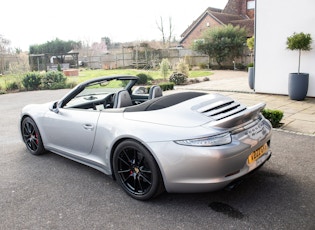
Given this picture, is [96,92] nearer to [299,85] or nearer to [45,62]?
[299,85]

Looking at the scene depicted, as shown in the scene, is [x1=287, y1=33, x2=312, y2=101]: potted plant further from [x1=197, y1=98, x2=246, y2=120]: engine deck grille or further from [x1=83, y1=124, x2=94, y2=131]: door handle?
[x1=83, y1=124, x2=94, y2=131]: door handle

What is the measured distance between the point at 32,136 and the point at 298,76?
698 centimetres

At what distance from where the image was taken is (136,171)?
9.27 feet

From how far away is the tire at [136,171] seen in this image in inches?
104

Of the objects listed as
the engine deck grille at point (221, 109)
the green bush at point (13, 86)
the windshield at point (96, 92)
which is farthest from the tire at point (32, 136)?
the green bush at point (13, 86)

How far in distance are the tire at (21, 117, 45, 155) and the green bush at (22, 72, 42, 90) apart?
36.5 feet

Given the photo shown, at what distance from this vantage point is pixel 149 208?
269 centimetres

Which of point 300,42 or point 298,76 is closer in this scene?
point 300,42

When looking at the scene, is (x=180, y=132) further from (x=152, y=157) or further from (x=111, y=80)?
(x=111, y=80)

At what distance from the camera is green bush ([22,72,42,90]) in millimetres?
14523

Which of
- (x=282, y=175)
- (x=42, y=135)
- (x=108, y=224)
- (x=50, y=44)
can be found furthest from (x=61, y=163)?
(x=50, y=44)

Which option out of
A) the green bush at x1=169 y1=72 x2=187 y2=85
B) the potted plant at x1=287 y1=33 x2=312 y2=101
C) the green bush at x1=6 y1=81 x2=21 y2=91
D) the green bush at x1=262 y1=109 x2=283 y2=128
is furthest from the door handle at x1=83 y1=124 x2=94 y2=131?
the green bush at x1=6 y1=81 x2=21 y2=91

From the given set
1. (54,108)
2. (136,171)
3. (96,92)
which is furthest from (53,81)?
(136,171)

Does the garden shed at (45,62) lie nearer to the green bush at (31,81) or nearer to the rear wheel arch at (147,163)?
the green bush at (31,81)
